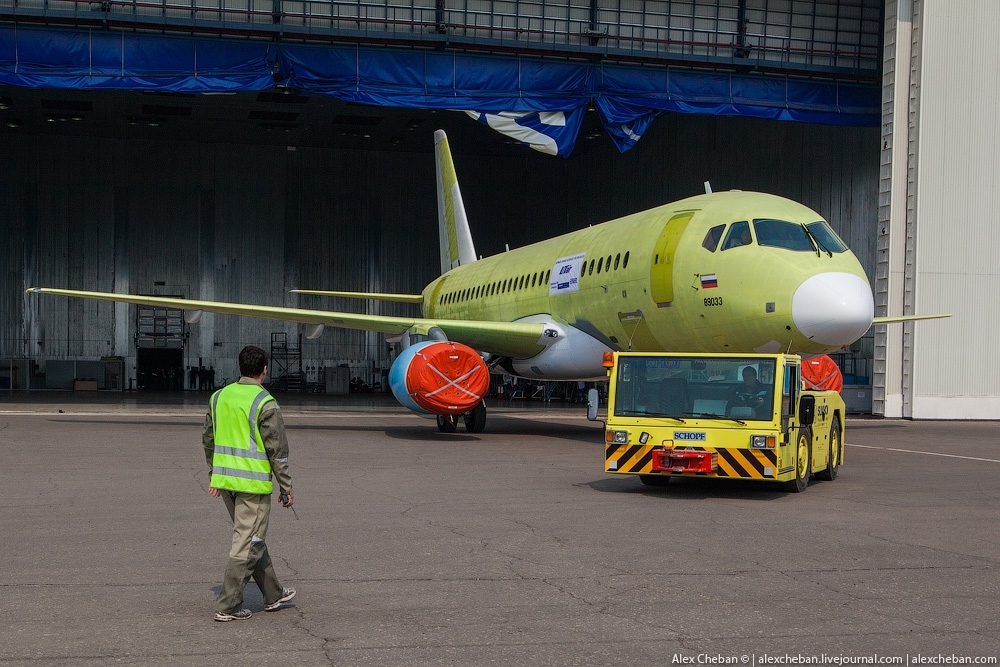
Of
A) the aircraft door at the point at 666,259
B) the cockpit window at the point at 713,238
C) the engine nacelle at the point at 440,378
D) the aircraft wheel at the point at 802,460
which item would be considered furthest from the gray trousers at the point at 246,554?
the engine nacelle at the point at 440,378

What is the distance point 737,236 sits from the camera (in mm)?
16922

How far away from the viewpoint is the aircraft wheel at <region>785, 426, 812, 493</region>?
12641 mm

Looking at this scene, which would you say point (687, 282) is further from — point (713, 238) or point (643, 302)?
point (643, 302)

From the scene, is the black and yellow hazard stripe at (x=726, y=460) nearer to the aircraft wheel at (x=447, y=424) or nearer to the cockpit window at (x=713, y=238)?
the cockpit window at (x=713, y=238)

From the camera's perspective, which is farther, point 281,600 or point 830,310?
point 830,310

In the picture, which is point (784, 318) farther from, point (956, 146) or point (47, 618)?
point (956, 146)

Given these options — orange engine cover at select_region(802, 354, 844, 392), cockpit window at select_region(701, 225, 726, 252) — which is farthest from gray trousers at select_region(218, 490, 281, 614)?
orange engine cover at select_region(802, 354, 844, 392)

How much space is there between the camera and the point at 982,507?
11688mm

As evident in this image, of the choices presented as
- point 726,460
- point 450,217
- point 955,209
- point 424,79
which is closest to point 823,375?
point 726,460

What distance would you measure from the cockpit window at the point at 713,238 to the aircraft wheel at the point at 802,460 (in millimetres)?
4749

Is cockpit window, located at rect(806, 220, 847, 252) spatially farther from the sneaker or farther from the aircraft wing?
the sneaker

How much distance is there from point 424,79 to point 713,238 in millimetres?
16545

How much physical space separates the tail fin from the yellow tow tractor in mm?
18923

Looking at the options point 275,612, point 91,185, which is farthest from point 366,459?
point 91,185
